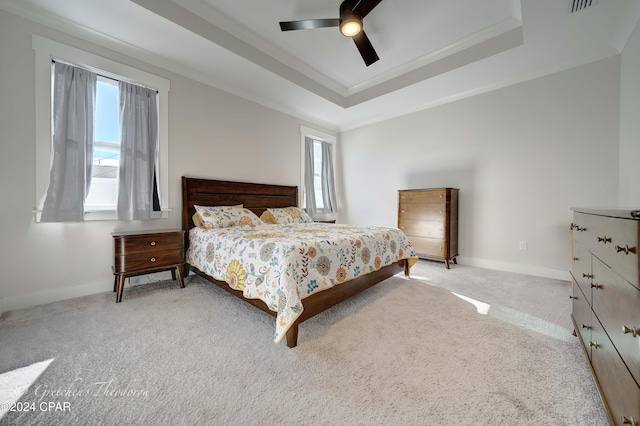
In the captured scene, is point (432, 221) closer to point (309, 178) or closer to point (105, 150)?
point (309, 178)

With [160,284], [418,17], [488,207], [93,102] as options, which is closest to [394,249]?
[488,207]

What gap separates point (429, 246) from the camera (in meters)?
3.72

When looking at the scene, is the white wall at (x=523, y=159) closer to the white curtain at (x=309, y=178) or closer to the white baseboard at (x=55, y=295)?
the white curtain at (x=309, y=178)

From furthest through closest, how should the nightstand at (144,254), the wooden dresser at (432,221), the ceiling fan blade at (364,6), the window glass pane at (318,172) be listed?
the window glass pane at (318,172) < the wooden dresser at (432,221) < the nightstand at (144,254) < the ceiling fan blade at (364,6)

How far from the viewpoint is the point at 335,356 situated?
1529 mm

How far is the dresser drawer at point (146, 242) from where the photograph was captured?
2371 mm

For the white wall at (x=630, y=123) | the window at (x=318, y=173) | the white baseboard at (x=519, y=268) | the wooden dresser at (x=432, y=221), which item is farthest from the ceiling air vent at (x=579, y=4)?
the window at (x=318, y=173)

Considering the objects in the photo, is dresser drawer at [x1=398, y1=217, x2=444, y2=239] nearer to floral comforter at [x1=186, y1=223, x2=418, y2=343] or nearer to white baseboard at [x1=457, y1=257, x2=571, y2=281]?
white baseboard at [x1=457, y1=257, x2=571, y2=281]

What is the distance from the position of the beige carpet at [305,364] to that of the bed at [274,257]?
0.21 m

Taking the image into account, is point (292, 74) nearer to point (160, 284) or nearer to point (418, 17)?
point (418, 17)

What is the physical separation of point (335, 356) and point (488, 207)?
3.35 m

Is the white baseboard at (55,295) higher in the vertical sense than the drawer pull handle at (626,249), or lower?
lower

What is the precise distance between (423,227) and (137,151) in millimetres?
3976

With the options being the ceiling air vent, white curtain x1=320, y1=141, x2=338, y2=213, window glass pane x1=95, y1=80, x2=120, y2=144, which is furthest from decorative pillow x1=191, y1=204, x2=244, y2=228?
the ceiling air vent
